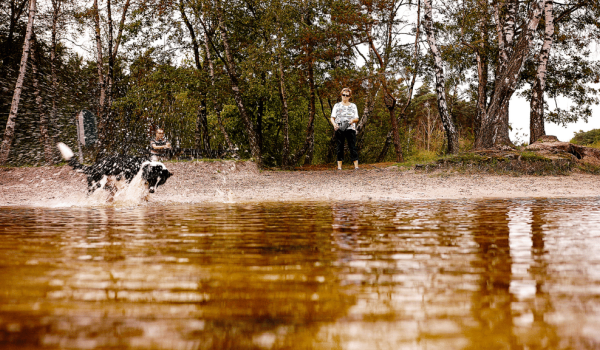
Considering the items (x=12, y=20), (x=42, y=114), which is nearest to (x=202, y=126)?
(x=42, y=114)

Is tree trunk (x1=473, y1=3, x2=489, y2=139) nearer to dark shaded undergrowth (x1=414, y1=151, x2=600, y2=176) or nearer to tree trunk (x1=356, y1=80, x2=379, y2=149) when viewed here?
dark shaded undergrowth (x1=414, y1=151, x2=600, y2=176)

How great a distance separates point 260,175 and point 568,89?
841 inches

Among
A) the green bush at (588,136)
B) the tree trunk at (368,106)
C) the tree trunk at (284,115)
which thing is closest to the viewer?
the tree trunk at (284,115)

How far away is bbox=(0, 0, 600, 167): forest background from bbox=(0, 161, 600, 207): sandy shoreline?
325 cm

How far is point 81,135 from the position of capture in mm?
16469

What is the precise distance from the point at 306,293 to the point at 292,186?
9.67 meters

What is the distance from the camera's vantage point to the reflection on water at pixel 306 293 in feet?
2.44

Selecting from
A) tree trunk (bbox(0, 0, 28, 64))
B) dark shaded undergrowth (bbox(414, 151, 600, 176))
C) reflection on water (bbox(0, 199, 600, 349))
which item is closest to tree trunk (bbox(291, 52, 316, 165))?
dark shaded undergrowth (bbox(414, 151, 600, 176))

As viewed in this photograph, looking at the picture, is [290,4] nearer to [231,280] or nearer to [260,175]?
[260,175]

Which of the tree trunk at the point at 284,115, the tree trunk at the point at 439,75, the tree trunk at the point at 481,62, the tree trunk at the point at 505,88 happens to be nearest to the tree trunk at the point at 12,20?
the tree trunk at the point at 284,115

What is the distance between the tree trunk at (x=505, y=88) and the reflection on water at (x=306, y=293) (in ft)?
43.3

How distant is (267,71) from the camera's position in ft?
61.0

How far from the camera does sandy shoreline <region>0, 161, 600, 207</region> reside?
8117 millimetres

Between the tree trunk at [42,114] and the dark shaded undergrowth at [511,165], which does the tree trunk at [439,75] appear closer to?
the dark shaded undergrowth at [511,165]
